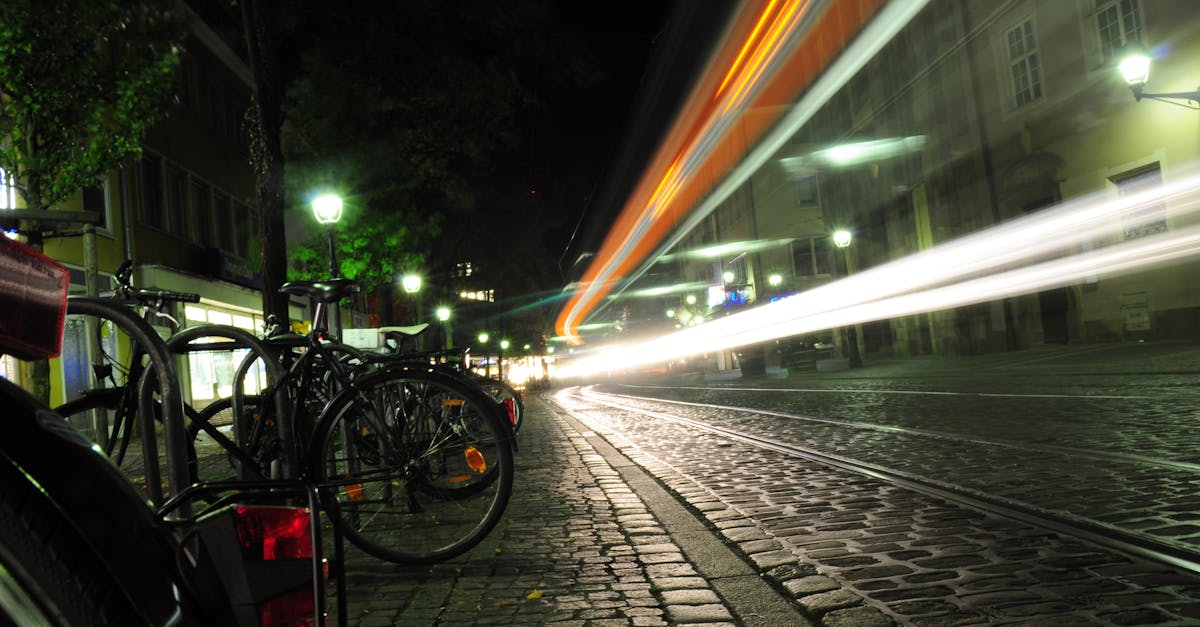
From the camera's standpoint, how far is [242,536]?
1754 millimetres

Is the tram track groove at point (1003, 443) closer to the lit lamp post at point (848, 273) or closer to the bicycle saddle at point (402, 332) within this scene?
the bicycle saddle at point (402, 332)

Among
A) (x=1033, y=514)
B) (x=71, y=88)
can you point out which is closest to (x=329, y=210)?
(x=71, y=88)

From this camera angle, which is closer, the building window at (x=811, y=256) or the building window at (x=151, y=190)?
the building window at (x=151, y=190)

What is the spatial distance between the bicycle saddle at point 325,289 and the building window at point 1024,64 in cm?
2303

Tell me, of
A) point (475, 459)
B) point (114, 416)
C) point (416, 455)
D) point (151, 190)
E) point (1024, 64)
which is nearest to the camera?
point (114, 416)

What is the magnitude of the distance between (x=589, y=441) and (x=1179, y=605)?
966 centimetres

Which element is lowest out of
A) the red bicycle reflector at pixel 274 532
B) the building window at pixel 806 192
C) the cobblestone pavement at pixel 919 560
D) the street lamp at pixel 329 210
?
the cobblestone pavement at pixel 919 560

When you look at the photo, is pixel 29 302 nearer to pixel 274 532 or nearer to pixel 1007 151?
pixel 274 532

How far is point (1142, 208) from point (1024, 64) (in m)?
6.01

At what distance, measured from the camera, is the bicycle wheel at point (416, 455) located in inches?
197

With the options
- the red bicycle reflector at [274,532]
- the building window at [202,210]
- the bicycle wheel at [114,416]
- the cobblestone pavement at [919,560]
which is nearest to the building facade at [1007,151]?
the cobblestone pavement at [919,560]

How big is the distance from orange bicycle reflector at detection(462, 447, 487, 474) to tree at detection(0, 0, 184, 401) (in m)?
8.06

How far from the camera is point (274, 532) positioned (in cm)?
180

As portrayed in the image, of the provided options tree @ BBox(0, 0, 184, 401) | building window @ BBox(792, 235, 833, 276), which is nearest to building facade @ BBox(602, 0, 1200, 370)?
building window @ BBox(792, 235, 833, 276)
